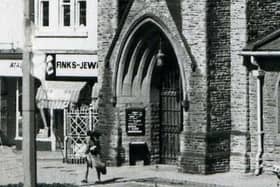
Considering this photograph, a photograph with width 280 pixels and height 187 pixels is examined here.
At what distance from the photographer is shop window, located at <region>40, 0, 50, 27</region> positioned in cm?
3497

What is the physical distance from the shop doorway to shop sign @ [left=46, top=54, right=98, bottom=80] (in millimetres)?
4242

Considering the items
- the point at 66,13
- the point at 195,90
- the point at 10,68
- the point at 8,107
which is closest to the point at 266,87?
the point at 195,90

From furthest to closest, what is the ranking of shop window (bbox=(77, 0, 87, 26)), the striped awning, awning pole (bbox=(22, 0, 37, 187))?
shop window (bbox=(77, 0, 87, 26))
the striped awning
awning pole (bbox=(22, 0, 37, 187))

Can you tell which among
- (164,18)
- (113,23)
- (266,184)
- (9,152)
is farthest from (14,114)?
(266,184)

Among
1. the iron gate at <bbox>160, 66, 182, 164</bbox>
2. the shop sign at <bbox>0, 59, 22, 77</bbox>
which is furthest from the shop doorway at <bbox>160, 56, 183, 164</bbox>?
the shop sign at <bbox>0, 59, 22, 77</bbox>

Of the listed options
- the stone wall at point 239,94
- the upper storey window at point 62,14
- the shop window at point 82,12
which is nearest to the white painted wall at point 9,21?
the upper storey window at point 62,14

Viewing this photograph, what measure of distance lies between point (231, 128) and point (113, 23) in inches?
196

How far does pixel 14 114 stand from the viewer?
37281 mm

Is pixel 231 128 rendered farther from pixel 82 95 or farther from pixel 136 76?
pixel 82 95

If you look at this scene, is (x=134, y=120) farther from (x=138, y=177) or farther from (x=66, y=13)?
(x=66, y=13)

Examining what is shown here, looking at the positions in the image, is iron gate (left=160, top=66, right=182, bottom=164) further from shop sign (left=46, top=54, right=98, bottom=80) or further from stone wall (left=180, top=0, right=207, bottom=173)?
shop sign (left=46, top=54, right=98, bottom=80)

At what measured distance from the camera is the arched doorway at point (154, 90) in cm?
2950

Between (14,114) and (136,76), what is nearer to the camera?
(136,76)

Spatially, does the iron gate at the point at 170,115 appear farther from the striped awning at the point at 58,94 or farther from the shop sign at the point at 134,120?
the striped awning at the point at 58,94
